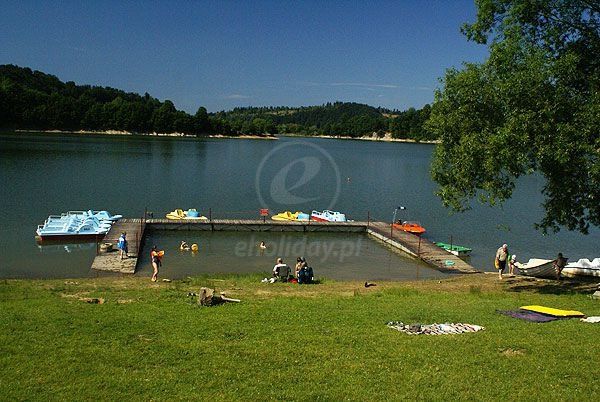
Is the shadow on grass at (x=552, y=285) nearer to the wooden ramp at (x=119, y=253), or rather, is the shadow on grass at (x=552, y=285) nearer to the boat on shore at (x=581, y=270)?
the boat on shore at (x=581, y=270)

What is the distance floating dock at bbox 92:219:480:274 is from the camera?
3136cm

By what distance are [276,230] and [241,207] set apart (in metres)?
12.0

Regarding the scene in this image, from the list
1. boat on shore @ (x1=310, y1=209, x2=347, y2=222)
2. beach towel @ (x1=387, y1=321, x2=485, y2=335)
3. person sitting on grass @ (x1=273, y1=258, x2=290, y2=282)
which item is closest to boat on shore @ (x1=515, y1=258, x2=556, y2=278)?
person sitting on grass @ (x1=273, y1=258, x2=290, y2=282)

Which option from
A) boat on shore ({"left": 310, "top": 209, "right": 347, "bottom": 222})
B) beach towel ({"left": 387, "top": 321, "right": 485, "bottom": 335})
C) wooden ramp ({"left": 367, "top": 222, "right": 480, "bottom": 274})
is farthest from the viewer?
boat on shore ({"left": 310, "top": 209, "right": 347, "bottom": 222})

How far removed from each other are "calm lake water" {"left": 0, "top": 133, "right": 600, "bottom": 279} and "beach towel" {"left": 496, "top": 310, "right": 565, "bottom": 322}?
8371 millimetres

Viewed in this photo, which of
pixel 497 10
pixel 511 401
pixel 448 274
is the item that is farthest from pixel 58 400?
pixel 448 274

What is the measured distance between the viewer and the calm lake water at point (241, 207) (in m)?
32.9

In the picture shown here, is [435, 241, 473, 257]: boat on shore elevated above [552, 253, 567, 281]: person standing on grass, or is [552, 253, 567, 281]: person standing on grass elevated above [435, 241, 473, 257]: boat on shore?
[552, 253, 567, 281]: person standing on grass

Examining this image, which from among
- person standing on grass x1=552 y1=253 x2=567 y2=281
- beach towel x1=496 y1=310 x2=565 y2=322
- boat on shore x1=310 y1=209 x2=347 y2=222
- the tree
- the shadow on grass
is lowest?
boat on shore x1=310 y1=209 x2=347 y2=222

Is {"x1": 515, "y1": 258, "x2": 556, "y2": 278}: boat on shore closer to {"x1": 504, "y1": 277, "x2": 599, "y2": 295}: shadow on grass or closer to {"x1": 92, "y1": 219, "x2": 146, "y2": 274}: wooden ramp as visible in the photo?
{"x1": 504, "y1": 277, "x2": 599, "y2": 295}: shadow on grass

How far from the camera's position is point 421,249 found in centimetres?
3781

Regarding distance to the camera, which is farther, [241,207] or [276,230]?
[241,207]

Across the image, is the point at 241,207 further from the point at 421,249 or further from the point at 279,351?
the point at 279,351

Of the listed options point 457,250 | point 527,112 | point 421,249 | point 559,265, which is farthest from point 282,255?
point 527,112
